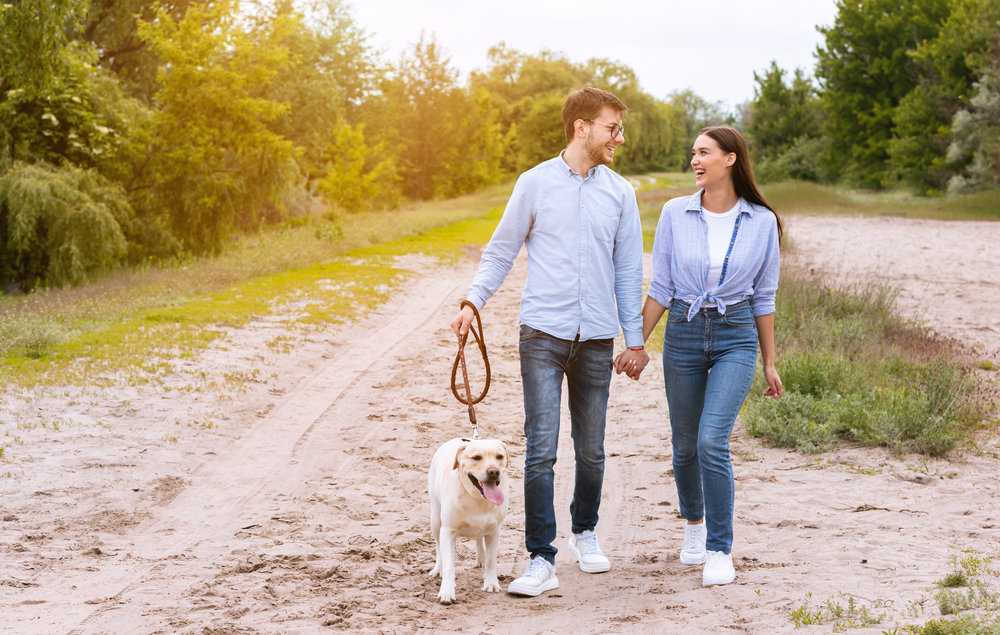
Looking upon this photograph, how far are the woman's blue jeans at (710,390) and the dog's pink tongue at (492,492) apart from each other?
1089 millimetres

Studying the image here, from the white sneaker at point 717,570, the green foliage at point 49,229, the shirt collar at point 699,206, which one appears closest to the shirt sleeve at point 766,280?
the shirt collar at point 699,206

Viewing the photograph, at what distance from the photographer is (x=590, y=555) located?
4.68 m

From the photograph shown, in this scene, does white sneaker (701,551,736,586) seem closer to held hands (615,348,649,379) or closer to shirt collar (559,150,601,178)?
held hands (615,348,649,379)

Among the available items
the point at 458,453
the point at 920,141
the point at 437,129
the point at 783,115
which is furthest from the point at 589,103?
the point at 783,115

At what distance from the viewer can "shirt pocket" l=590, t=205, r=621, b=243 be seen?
171 inches

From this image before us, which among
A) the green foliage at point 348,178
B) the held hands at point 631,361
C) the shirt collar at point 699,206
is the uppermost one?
the green foliage at point 348,178

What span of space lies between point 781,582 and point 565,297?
1875 millimetres

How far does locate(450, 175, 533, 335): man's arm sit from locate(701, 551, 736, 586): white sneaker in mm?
1801

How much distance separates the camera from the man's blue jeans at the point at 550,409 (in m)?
4.28

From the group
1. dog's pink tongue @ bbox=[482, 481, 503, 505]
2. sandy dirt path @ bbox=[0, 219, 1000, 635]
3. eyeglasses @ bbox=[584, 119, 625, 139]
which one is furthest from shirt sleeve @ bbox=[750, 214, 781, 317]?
dog's pink tongue @ bbox=[482, 481, 503, 505]

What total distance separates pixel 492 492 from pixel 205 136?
71.8 feet

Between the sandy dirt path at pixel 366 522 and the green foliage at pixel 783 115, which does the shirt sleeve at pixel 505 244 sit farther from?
the green foliage at pixel 783 115

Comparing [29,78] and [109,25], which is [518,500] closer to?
[29,78]

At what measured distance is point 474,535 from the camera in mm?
4293
